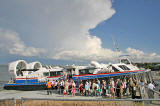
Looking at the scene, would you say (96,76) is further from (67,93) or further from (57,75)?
(57,75)

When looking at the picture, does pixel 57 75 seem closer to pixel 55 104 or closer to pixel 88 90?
pixel 88 90

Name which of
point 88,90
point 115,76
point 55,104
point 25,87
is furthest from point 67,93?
point 25,87

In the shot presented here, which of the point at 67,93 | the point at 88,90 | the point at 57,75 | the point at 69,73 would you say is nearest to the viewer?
the point at 88,90

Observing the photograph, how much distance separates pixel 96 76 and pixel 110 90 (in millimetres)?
4135

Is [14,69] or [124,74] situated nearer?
[124,74]

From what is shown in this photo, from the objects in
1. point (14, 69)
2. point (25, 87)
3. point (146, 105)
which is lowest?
point (25, 87)

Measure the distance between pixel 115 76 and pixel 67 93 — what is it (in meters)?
5.54

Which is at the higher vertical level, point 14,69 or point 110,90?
point 14,69

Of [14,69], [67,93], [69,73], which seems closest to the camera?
[67,93]

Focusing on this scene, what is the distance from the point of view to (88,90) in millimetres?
12008

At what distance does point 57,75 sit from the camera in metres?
19.8

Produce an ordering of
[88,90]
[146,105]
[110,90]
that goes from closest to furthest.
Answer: [146,105], [110,90], [88,90]

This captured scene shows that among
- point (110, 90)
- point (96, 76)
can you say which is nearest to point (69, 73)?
point (96, 76)

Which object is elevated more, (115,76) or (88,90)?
(115,76)
